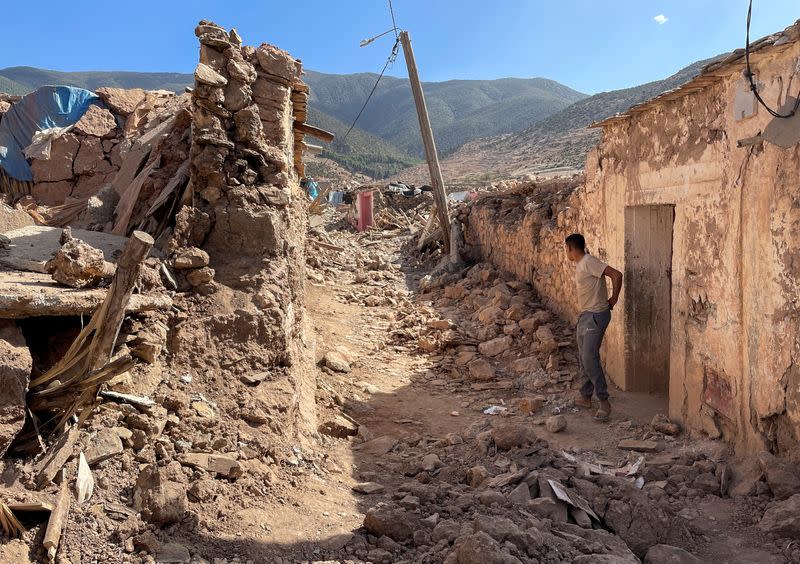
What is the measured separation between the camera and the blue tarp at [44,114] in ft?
31.9

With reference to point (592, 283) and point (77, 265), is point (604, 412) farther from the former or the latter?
point (77, 265)

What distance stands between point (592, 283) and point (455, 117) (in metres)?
88.0

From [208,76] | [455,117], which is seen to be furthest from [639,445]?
[455,117]

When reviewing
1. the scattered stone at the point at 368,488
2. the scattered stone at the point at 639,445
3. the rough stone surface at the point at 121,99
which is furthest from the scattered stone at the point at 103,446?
the rough stone surface at the point at 121,99

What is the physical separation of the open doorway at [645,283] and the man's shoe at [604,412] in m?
0.68

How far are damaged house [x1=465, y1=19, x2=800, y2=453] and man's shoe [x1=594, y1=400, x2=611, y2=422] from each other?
1.86 ft

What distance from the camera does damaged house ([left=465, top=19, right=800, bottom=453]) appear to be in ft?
12.7

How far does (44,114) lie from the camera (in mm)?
9828

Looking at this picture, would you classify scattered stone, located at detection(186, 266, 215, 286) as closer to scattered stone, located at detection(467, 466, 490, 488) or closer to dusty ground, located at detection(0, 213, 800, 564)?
dusty ground, located at detection(0, 213, 800, 564)

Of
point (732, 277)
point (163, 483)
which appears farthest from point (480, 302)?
point (163, 483)

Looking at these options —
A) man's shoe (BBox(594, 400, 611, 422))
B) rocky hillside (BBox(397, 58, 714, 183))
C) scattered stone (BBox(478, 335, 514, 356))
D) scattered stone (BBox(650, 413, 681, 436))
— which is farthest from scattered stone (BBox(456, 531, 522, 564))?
rocky hillside (BBox(397, 58, 714, 183))

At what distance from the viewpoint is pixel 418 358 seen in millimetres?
8102

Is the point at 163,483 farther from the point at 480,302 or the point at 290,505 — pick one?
the point at 480,302

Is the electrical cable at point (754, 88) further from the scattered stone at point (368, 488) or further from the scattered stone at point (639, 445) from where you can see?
the scattered stone at point (368, 488)
